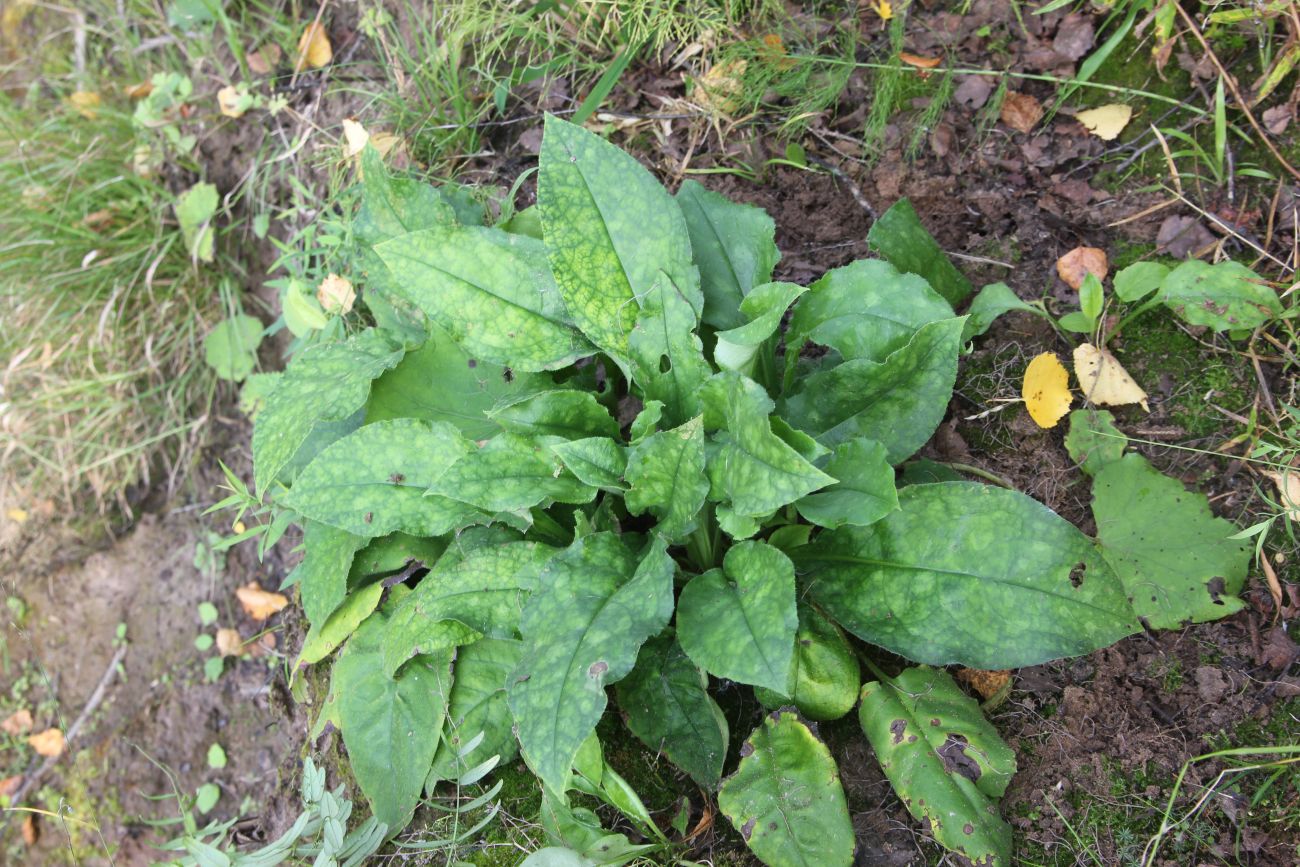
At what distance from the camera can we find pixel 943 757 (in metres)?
1.64

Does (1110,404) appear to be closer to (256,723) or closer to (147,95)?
(256,723)

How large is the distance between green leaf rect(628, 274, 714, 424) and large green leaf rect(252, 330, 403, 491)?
1.97 feet

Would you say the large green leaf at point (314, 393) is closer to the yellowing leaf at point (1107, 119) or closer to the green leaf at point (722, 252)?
the green leaf at point (722, 252)

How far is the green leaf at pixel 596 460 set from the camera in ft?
5.54

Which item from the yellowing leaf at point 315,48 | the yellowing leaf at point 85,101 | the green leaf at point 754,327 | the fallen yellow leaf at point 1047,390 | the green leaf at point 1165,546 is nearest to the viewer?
the green leaf at point 754,327

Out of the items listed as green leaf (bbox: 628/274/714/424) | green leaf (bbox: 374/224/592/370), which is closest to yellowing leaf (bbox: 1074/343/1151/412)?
green leaf (bbox: 628/274/714/424)

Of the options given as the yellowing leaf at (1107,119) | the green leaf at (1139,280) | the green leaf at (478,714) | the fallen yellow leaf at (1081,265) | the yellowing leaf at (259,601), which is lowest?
the yellowing leaf at (259,601)

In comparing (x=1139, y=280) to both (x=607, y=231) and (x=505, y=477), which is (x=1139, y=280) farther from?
(x=505, y=477)

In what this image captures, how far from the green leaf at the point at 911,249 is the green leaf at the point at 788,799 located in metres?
0.99

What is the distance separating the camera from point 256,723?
2893 mm

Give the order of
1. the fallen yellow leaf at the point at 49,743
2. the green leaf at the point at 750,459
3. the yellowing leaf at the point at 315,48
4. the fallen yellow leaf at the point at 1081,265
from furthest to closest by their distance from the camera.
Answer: the fallen yellow leaf at the point at 49,743
the yellowing leaf at the point at 315,48
the fallen yellow leaf at the point at 1081,265
the green leaf at the point at 750,459

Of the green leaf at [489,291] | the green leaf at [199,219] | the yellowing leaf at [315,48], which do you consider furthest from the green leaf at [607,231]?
the green leaf at [199,219]

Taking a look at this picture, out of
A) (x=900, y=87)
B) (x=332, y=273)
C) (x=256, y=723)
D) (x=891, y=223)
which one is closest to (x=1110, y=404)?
(x=891, y=223)

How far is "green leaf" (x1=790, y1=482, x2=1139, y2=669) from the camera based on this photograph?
1543 millimetres
